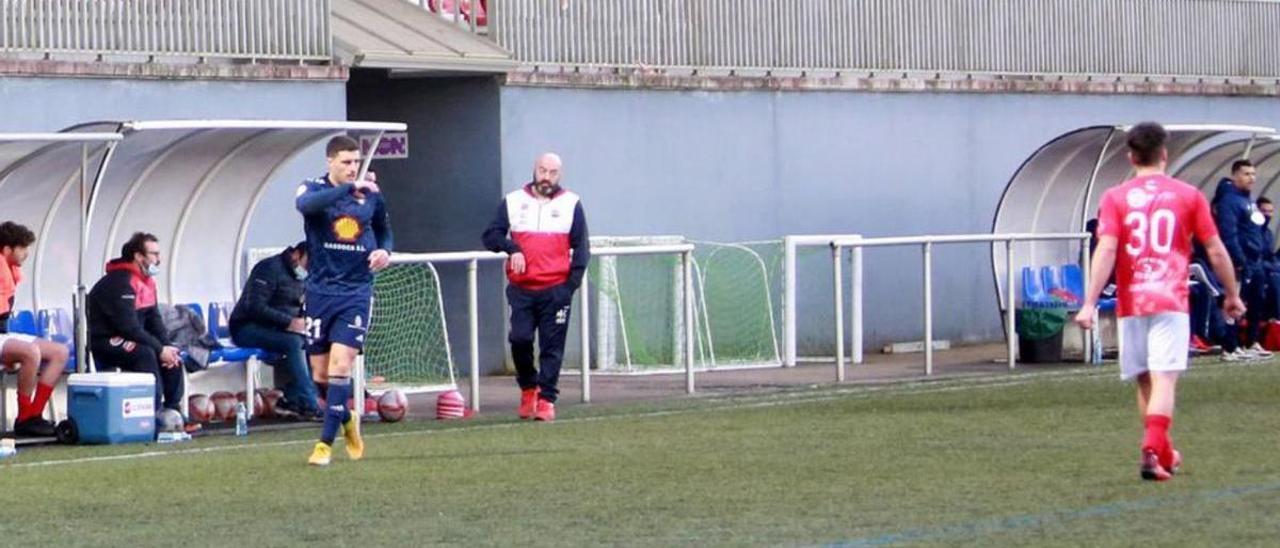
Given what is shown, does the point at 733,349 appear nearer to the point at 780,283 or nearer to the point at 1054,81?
the point at 780,283

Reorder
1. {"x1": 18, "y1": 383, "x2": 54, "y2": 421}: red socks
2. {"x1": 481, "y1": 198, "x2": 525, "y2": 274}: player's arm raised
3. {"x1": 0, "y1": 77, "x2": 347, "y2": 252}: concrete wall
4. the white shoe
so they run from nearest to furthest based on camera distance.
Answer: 1. {"x1": 18, "y1": 383, "x2": 54, "y2": 421}: red socks
2. {"x1": 481, "y1": 198, "x2": 525, "y2": 274}: player's arm raised
3. {"x1": 0, "y1": 77, "x2": 347, "y2": 252}: concrete wall
4. the white shoe

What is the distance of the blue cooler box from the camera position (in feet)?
54.3

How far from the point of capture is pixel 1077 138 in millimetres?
24734

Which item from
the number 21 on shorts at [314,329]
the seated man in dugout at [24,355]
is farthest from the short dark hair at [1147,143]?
the seated man in dugout at [24,355]

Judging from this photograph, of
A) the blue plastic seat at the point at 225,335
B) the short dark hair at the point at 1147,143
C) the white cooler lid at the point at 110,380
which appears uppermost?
the short dark hair at the point at 1147,143

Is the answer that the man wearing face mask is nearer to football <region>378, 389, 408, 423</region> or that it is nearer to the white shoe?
football <region>378, 389, 408, 423</region>

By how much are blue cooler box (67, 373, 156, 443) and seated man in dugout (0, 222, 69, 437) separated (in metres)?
0.20

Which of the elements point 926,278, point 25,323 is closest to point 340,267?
point 25,323

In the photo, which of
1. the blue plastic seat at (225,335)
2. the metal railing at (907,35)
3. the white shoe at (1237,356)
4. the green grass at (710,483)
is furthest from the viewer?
the metal railing at (907,35)

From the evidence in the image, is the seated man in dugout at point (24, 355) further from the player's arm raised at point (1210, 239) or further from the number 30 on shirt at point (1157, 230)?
the player's arm raised at point (1210, 239)

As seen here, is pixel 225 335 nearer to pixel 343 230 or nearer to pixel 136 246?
pixel 136 246

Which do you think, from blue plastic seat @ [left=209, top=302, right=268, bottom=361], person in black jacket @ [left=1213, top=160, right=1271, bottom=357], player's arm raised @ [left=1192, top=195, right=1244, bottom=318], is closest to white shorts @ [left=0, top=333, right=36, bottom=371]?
blue plastic seat @ [left=209, top=302, right=268, bottom=361]

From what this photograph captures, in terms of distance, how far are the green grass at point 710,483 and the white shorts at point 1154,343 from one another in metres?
0.53

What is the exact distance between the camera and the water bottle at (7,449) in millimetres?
15742
